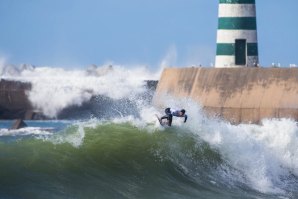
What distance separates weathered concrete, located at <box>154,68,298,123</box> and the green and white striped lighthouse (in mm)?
1078

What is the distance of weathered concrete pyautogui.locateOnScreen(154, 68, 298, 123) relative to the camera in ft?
78.0

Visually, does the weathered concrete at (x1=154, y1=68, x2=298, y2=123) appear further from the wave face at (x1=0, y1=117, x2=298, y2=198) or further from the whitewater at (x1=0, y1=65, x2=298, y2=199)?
the wave face at (x1=0, y1=117, x2=298, y2=198)

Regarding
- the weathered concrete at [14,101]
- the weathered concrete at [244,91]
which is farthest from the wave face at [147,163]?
the weathered concrete at [14,101]

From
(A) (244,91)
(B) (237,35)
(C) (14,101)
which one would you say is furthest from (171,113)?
(C) (14,101)

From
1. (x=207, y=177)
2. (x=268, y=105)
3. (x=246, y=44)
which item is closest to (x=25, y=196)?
(x=207, y=177)

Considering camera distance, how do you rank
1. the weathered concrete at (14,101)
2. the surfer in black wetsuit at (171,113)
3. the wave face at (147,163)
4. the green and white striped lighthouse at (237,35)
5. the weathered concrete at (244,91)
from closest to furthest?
the wave face at (147,163) → the surfer in black wetsuit at (171,113) → the weathered concrete at (244,91) → the green and white striped lighthouse at (237,35) → the weathered concrete at (14,101)

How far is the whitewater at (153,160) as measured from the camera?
14513 mm

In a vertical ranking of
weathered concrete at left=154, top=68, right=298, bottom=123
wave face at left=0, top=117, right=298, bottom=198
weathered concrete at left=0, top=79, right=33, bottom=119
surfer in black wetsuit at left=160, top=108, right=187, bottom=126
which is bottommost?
wave face at left=0, top=117, right=298, bottom=198

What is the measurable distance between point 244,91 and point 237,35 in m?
2.20

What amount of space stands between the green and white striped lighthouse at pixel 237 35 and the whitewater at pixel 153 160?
15.8ft

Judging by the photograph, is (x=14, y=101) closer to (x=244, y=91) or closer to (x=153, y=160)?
(x=244, y=91)

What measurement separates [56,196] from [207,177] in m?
3.56

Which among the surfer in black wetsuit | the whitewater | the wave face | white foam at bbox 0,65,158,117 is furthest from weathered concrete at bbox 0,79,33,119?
the surfer in black wetsuit

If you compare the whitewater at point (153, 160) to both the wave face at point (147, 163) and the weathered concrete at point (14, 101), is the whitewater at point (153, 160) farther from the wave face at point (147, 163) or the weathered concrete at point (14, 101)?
the weathered concrete at point (14, 101)
